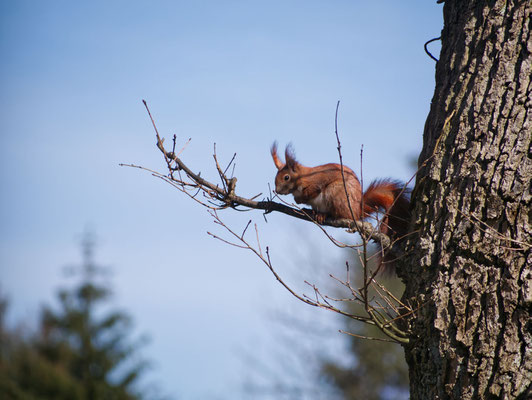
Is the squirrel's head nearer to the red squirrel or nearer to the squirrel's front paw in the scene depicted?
the red squirrel

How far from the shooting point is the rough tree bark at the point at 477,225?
2.22 m

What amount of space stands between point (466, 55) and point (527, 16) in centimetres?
29

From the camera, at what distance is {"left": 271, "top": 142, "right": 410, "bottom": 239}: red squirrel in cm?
305

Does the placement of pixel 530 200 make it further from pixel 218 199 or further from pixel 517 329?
pixel 218 199

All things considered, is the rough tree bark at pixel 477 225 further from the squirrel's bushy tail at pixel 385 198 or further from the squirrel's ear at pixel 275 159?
the squirrel's ear at pixel 275 159

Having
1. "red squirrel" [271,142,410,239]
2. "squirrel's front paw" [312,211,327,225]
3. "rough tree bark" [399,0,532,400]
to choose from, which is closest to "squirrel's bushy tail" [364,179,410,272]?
"red squirrel" [271,142,410,239]

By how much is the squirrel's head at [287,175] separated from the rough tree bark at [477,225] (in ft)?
4.67

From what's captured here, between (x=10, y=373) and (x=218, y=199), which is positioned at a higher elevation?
(x=10, y=373)

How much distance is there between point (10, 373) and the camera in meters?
15.2

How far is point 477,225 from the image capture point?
7.53ft

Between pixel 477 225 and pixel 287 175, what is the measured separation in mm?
1871

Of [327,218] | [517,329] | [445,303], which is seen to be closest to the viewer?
[517,329]

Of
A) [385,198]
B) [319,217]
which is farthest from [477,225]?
[319,217]

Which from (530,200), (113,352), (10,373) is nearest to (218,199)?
(530,200)
